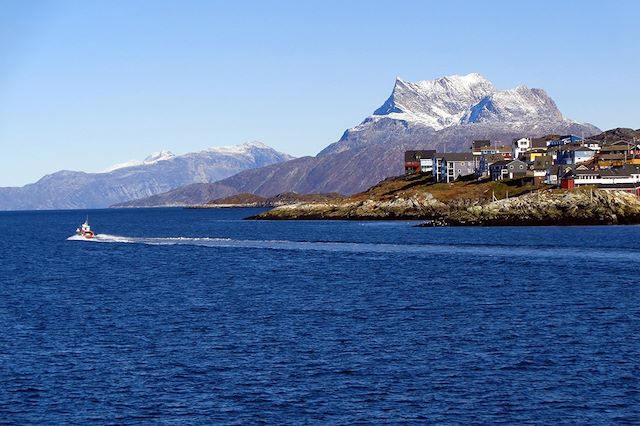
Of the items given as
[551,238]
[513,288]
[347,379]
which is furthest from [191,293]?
[551,238]

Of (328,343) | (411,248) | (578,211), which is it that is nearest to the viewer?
(328,343)

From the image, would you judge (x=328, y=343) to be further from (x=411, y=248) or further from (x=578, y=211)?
(x=578, y=211)

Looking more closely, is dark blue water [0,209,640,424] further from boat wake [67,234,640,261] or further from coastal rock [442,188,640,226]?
coastal rock [442,188,640,226]

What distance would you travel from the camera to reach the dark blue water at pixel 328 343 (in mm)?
43531

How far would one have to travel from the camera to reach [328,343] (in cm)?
5841

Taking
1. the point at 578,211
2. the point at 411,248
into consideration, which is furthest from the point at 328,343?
the point at 578,211

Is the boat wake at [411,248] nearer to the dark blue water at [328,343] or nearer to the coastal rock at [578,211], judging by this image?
the dark blue water at [328,343]

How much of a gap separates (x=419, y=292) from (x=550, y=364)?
112 feet

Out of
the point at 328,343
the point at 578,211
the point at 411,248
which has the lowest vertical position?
the point at 328,343

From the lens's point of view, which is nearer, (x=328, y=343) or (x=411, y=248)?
(x=328, y=343)

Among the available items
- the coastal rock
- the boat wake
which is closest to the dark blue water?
the boat wake

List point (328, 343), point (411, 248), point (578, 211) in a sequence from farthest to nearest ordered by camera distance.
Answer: point (578, 211), point (411, 248), point (328, 343)

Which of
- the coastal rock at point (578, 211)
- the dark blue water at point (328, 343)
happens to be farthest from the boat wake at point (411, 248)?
the coastal rock at point (578, 211)

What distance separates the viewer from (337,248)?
476 ft
